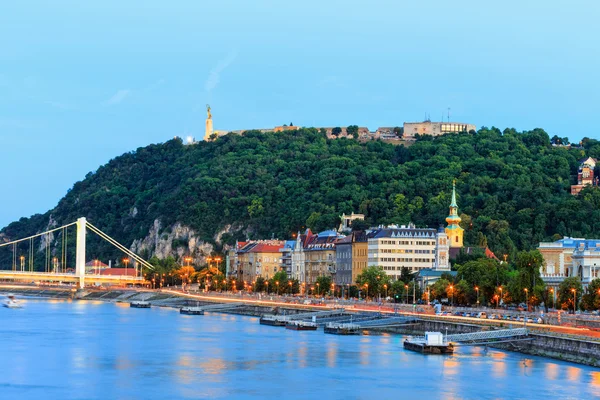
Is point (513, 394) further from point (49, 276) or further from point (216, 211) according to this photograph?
point (216, 211)

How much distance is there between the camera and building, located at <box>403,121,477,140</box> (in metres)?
182

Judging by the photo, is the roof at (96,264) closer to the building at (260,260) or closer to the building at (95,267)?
the building at (95,267)

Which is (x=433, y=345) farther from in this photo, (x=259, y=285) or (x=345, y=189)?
(x=345, y=189)

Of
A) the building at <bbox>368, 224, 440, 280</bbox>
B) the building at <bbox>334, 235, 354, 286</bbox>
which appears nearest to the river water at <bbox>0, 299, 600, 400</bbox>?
the building at <bbox>368, 224, 440, 280</bbox>

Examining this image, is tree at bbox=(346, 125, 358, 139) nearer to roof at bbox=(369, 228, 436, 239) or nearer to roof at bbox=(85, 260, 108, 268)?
roof at bbox=(85, 260, 108, 268)

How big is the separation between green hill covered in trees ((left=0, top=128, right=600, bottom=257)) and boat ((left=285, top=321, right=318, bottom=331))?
114ft

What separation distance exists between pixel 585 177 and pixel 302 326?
67244mm

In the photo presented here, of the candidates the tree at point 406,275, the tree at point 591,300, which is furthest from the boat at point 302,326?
the tree at point 591,300

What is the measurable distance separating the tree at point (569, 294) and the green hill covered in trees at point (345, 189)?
127ft

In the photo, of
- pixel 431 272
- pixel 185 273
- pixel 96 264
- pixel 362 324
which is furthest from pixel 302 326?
pixel 96 264

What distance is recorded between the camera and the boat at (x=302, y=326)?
274 ft

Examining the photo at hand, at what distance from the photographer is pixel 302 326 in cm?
8362

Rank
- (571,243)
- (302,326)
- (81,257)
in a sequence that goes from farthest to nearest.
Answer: (81,257) → (571,243) → (302,326)

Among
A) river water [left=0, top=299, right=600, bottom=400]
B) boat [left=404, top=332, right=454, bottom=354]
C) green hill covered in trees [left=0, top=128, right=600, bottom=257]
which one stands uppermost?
green hill covered in trees [left=0, top=128, right=600, bottom=257]
